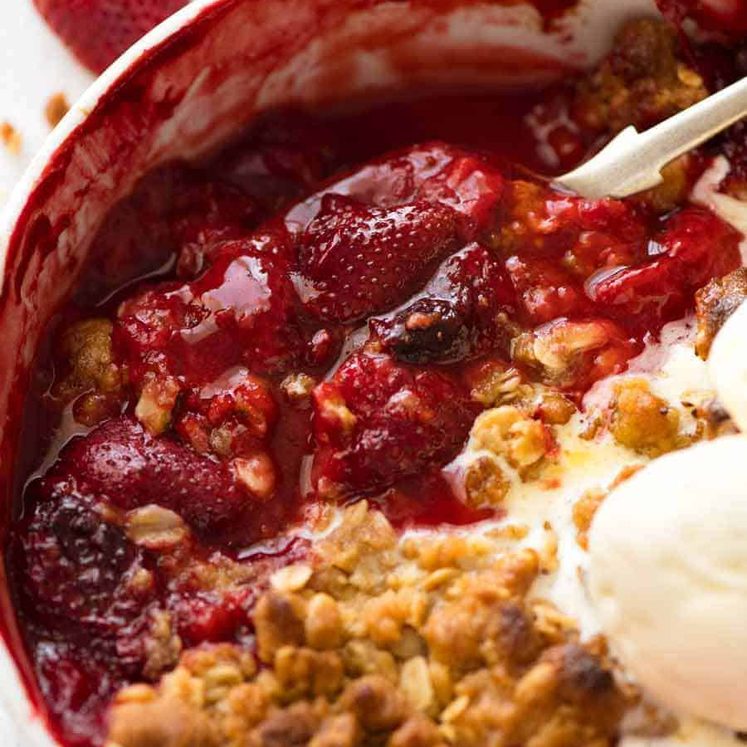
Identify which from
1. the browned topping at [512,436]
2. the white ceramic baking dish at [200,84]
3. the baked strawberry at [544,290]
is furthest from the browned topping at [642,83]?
the browned topping at [512,436]

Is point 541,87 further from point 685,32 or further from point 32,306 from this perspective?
point 32,306

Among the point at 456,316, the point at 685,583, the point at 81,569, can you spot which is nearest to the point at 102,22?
the point at 456,316

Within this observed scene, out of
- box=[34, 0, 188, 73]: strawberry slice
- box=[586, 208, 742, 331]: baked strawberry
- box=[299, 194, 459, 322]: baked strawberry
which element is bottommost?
box=[586, 208, 742, 331]: baked strawberry

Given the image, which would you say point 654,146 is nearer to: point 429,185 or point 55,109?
point 429,185

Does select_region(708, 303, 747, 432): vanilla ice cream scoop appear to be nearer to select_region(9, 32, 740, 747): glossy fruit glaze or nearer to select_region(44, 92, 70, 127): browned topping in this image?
select_region(9, 32, 740, 747): glossy fruit glaze

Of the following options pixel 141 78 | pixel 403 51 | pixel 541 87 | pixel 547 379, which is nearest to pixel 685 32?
pixel 541 87

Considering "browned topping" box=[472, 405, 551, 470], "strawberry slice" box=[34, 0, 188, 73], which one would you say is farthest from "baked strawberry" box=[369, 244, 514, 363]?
"strawberry slice" box=[34, 0, 188, 73]

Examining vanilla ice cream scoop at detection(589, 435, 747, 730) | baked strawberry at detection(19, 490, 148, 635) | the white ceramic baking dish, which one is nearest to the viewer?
vanilla ice cream scoop at detection(589, 435, 747, 730)
